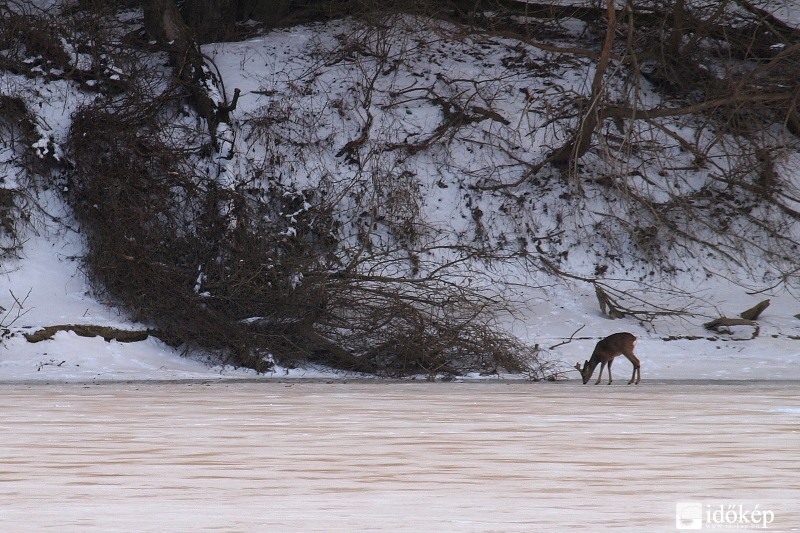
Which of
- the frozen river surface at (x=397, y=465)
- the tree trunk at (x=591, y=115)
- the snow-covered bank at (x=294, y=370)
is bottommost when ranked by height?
the snow-covered bank at (x=294, y=370)

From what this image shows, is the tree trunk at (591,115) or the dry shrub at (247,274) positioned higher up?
the tree trunk at (591,115)

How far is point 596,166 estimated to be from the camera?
17.4 metres

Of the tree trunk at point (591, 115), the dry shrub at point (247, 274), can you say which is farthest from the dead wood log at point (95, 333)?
the tree trunk at point (591, 115)

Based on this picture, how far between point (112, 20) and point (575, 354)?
9043mm

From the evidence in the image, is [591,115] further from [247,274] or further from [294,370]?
[294,370]

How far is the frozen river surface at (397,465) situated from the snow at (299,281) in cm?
487

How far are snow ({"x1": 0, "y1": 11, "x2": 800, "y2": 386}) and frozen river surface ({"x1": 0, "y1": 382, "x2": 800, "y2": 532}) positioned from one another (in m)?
4.87

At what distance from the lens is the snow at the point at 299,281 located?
41.3 ft

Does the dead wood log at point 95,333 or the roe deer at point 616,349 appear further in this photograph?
the dead wood log at point 95,333

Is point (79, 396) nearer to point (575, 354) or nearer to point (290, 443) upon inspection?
point (290, 443)

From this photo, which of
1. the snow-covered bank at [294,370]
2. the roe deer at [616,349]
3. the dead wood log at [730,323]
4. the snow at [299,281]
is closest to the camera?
the roe deer at [616,349]

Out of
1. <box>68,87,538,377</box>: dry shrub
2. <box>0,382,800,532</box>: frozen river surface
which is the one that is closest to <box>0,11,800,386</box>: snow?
<box>68,87,538,377</box>: dry shrub

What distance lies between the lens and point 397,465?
4.34 metres

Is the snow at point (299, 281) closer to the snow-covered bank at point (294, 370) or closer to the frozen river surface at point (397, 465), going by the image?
the snow-covered bank at point (294, 370)
